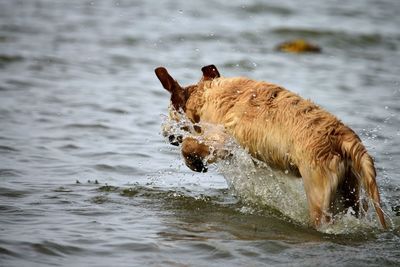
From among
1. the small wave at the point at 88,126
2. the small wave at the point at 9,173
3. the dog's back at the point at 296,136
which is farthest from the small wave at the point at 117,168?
the small wave at the point at 88,126

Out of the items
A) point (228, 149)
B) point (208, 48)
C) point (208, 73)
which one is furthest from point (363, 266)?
point (208, 48)

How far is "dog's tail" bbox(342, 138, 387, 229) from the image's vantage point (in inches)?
249

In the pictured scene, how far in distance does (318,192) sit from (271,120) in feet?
3.03

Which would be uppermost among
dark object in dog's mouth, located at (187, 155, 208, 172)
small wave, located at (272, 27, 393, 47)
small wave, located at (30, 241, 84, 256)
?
small wave, located at (272, 27, 393, 47)

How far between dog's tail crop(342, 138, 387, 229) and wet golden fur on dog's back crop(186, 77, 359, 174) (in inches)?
3.4

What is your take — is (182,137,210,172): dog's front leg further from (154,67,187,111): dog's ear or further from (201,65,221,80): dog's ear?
(201,65,221,80): dog's ear

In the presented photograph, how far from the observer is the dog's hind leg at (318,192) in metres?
6.49

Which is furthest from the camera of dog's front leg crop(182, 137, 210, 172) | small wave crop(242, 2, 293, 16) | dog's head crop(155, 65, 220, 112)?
small wave crop(242, 2, 293, 16)

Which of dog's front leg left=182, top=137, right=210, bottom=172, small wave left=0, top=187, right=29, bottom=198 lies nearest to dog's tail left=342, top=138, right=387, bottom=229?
dog's front leg left=182, top=137, right=210, bottom=172

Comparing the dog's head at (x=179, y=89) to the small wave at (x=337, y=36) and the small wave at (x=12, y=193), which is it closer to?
the small wave at (x=12, y=193)

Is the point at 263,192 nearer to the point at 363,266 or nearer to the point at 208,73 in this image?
the point at 208,73

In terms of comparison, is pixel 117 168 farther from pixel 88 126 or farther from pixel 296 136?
pixel 296 136

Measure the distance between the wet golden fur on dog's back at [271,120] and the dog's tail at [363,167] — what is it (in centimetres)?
9

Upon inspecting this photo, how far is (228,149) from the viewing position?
7691mm
